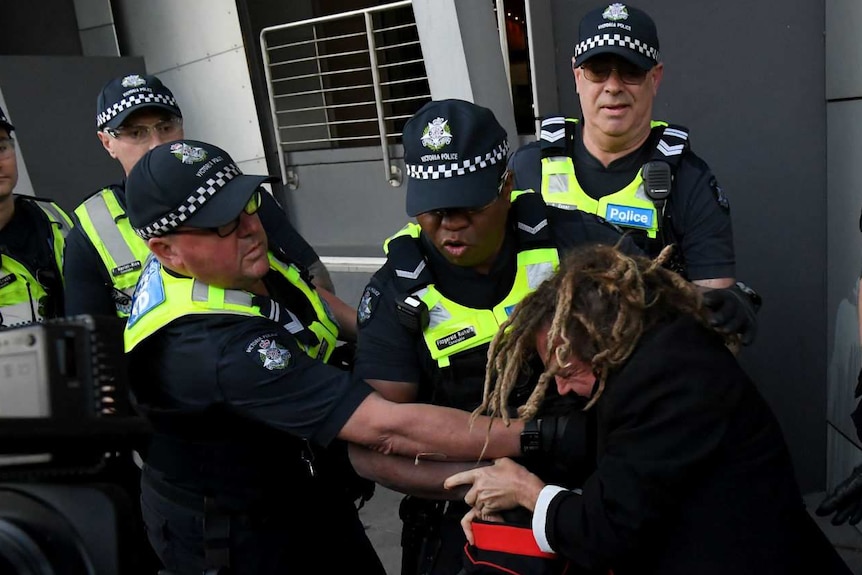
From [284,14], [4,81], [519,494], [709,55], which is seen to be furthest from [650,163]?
[284,14]

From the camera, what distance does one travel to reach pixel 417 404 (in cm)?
176

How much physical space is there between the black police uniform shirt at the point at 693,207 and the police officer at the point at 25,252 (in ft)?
6.24

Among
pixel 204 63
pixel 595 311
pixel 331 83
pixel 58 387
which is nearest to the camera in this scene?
pixel 58 387

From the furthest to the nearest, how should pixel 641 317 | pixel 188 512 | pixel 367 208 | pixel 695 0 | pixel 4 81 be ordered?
pixel 367 208
pixel 4 81
pixel 695 0
pixel 188 512
pixel 641 317

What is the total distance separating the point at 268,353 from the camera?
173cm

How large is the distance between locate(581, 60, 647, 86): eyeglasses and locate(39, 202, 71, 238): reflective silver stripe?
78.0 inches

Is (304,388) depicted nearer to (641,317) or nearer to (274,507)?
(274,507)

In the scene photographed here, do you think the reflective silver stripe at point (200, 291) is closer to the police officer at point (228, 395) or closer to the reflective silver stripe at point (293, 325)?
the police officer at point (228, 395)

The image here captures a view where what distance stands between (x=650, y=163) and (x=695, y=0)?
42.7 inches

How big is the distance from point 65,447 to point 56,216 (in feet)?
7.57

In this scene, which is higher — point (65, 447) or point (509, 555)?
point (65, 447)

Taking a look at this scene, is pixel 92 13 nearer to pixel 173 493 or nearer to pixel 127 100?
pixel 127 100

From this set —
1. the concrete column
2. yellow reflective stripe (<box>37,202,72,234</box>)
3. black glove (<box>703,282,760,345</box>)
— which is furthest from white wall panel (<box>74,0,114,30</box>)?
black glove (<box>703,282,760,345</box>)

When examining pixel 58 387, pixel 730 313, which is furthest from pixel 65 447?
pixel 730 313
